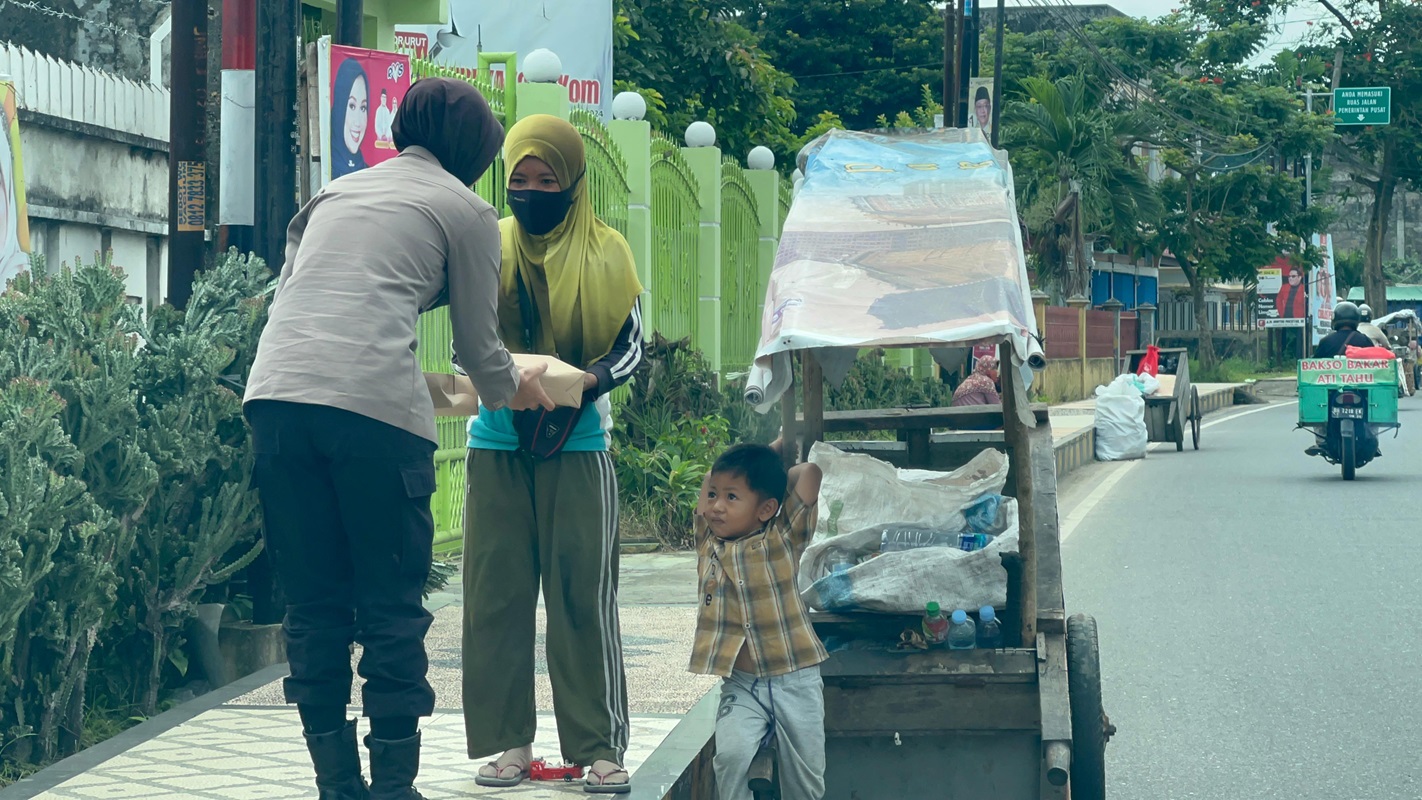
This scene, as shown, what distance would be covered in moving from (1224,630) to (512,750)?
4574mm

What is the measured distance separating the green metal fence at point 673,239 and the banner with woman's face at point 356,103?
4860 mm

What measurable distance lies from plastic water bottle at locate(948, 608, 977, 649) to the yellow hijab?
3.92 ft

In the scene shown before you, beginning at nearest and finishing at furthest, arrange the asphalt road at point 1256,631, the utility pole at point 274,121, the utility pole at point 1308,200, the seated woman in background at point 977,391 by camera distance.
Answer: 1. the asphalt road at point 1256,631
2. the utility pole at point 274,121
3. the seated woman in background at point 977,391
4. the utility pole at point 1308,200

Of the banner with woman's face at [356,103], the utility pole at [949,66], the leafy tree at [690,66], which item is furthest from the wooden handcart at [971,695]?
the utility pole at [949,66]

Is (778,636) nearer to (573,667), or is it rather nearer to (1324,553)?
(573,667)

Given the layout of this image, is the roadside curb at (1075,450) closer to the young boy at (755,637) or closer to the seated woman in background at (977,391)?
the seated woman in background at (977,391)

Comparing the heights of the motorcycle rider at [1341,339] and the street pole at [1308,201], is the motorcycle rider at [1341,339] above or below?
below

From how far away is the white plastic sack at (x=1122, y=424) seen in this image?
61.3 feet

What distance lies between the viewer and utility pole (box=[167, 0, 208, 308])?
250 inches

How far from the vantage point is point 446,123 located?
3775mm

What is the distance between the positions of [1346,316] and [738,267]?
5742 millimetres

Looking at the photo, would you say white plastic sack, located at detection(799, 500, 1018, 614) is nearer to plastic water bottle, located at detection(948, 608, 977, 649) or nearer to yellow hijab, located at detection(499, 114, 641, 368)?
plastic water bottle, located at detection(948, 608, 977, 649)

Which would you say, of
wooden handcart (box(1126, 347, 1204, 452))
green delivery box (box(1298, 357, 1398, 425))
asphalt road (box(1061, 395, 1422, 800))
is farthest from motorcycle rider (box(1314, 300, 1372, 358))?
wooden handcart (box(1126, 347, 1204, 452))

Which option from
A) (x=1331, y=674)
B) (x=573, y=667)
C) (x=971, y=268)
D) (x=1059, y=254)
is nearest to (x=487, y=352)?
(x=573, y=667)
